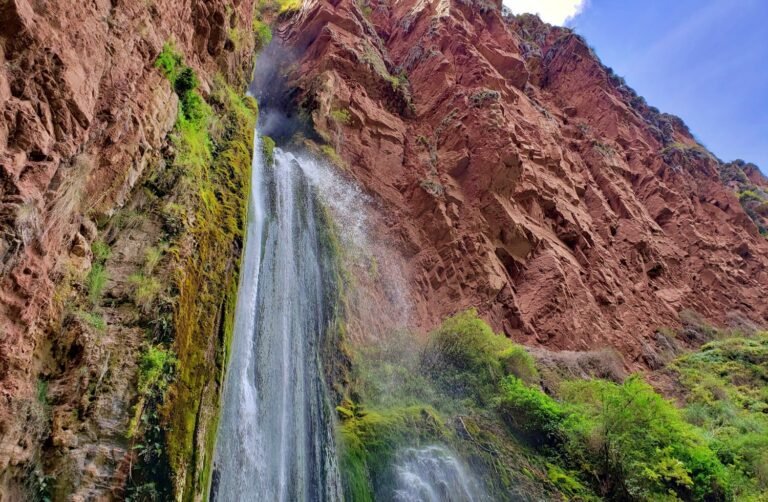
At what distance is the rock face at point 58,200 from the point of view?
4.08m

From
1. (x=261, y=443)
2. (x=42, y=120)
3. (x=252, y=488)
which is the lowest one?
(x=252, y=488)

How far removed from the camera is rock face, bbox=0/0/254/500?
4082mm

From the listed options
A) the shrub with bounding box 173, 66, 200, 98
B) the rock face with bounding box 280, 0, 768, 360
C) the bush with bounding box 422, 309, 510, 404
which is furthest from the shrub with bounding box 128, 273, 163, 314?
the rock face with bounding box 280, 0, 768, 360

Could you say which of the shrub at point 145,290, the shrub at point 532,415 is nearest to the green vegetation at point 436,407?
the shrub at point 532,415

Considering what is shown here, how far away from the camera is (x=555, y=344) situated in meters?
17.0

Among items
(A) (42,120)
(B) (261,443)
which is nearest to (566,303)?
(B) (261,443)

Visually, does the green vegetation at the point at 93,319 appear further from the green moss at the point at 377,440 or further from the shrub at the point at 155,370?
the green moss at the point at 377,440

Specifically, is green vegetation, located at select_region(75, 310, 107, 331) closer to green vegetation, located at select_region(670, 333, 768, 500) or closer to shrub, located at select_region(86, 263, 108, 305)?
shrub, located at select_region(86, 263, 108, 305)

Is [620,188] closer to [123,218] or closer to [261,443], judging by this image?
[261,443]

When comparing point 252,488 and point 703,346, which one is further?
point 703,346

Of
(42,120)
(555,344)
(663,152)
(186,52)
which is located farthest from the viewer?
(663,152)

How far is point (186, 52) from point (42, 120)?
5.53 metres

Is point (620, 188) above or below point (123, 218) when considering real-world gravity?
above

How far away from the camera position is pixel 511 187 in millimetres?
19781
